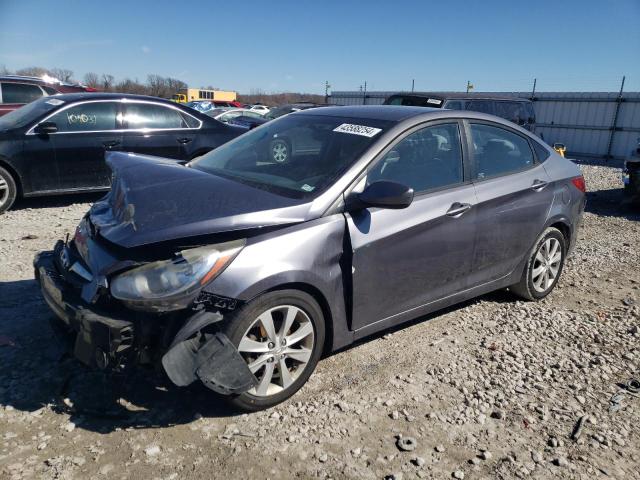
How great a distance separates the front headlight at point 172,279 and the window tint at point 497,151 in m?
2.23

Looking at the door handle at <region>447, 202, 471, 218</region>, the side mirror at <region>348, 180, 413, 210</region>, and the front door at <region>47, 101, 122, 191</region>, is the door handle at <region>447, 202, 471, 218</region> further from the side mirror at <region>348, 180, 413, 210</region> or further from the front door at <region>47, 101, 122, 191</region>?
the front door at <region>47, 101, 122, 191</region>

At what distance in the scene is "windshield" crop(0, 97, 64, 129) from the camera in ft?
22.1

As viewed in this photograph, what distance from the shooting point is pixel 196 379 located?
8.22 feet

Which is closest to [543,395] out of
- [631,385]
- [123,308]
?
[631,385]

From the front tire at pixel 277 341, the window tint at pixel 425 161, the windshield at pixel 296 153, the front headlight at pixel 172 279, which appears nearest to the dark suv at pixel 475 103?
the window tint at pixel 425 161

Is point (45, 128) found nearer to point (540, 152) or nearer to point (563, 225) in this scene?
point (540, 152)

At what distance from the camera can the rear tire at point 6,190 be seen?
21.4ft

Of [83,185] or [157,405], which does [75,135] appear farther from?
[157,405]

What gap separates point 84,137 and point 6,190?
1.20 meters

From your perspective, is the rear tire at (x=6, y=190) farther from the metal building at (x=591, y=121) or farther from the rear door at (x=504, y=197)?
the metal building at (x=591, y=121)

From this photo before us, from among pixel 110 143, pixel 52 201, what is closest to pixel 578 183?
pixel 110 143

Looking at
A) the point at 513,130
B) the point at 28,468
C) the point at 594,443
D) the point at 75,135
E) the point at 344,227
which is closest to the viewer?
the point at 28,468

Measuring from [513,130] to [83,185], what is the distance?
5.61m

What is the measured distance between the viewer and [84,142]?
6.97 meters
